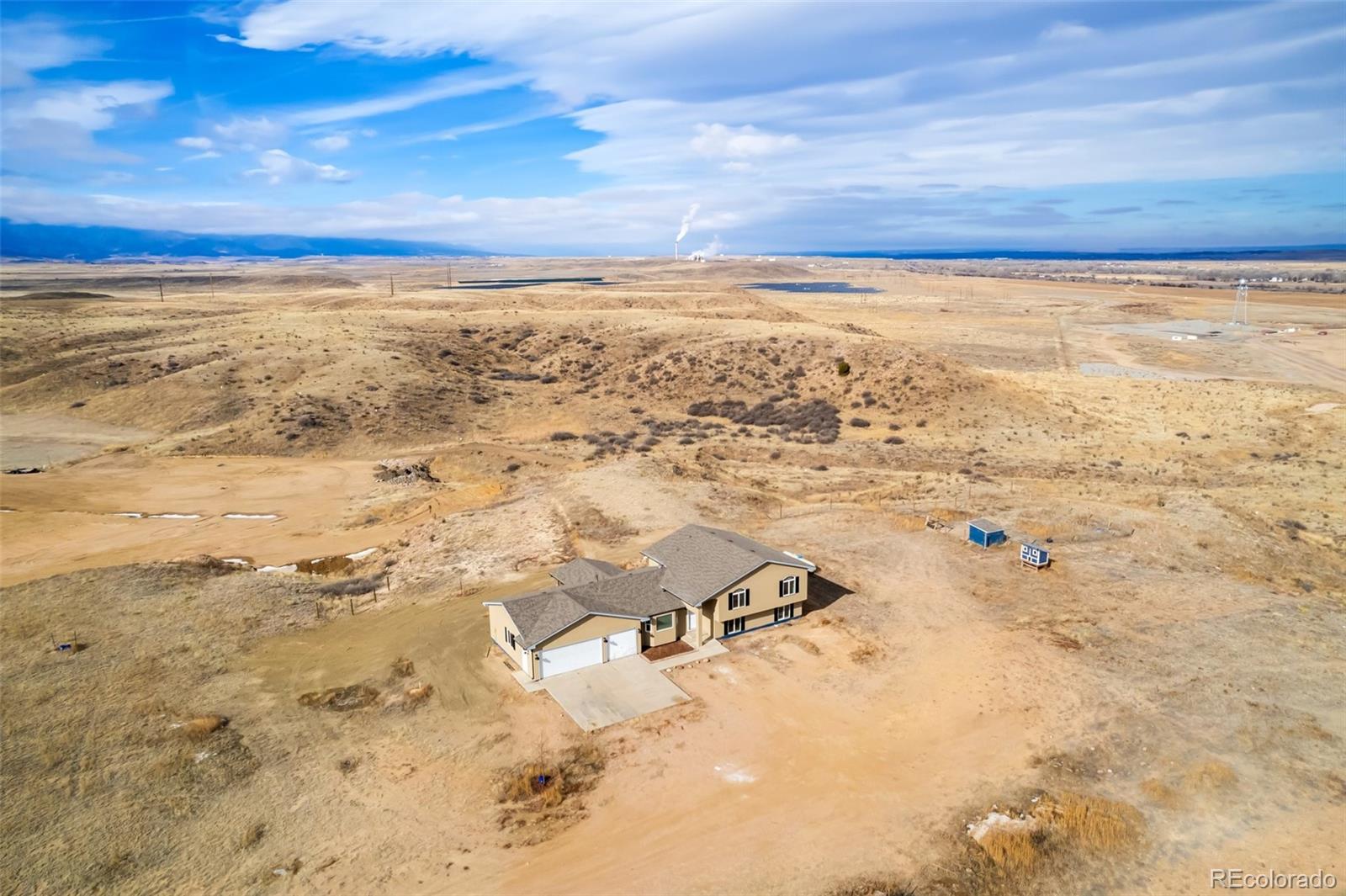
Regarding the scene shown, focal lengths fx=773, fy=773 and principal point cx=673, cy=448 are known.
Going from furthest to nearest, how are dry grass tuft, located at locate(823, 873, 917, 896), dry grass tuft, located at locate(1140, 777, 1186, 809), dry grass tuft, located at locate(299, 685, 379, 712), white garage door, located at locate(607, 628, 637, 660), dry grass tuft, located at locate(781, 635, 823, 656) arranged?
dry grass tuft, located at locate(781, 635, 823, 656) < white garage door, located at locate(607, 628, 637, 660) < dry grass tuft, located at locate(299, 685, 379, 712) < dry grass tuft, located at locate(1140, 777, 1186, 809) < dry grass tuft, located at locate(823, 873, 917, 896)

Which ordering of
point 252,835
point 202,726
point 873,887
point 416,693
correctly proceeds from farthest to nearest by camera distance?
1. point 416,693
2. point 202,726
3. point 252,835
4. point 873,887

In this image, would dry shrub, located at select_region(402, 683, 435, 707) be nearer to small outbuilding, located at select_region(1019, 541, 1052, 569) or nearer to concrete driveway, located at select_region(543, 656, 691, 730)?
concrete driveway, located at select_region(543, 656, 691, 730)

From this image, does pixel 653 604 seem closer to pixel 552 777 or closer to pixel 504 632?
pixel 504 632

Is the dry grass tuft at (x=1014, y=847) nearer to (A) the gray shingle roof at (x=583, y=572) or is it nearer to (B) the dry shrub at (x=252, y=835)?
(A) the gray shingle roof at (x=583, y=572)

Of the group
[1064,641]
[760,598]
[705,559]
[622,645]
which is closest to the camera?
[622,645]

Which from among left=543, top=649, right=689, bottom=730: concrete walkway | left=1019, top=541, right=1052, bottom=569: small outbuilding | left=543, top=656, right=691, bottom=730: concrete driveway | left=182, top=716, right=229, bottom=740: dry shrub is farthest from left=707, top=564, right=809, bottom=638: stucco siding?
left=182, top=716, right=229, bottom=740: dry shrub

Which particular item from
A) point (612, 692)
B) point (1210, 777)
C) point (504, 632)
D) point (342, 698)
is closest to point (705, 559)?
point (612, 692)
